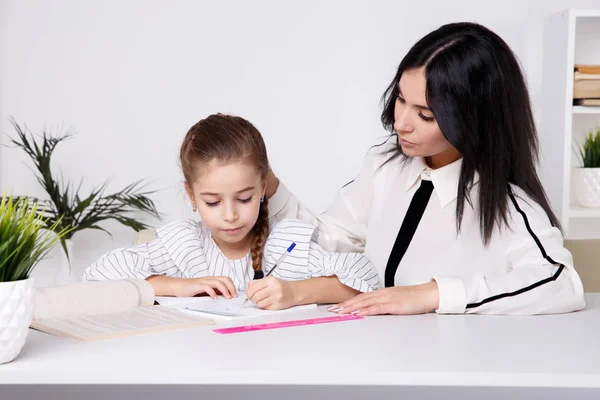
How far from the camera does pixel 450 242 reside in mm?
1798

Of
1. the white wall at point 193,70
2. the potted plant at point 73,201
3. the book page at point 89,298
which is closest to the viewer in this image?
the book page at point 89,298

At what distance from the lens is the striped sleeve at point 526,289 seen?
1.50 m

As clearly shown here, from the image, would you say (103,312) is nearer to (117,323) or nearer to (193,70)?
(117,323)

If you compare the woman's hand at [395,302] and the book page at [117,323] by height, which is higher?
the woman's hand at [395,302]

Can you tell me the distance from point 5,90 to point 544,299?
9.50ft

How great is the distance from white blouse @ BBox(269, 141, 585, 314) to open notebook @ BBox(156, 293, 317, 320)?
1.09 ft

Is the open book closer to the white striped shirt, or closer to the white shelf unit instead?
the white striped shirt

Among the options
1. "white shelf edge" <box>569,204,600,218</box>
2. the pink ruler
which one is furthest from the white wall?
the pink ruler

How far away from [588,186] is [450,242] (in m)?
1.86

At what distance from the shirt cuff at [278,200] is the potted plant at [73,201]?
4.51 feet

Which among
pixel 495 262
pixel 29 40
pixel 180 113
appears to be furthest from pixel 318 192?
pixel 495 262

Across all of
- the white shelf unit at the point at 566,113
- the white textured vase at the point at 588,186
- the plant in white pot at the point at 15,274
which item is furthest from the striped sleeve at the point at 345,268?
the white textured vase at the point at 588,186

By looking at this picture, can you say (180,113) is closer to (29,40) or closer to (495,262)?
(29,40)

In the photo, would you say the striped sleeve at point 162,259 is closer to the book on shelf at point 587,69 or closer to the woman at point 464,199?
the woman at point 464,199
